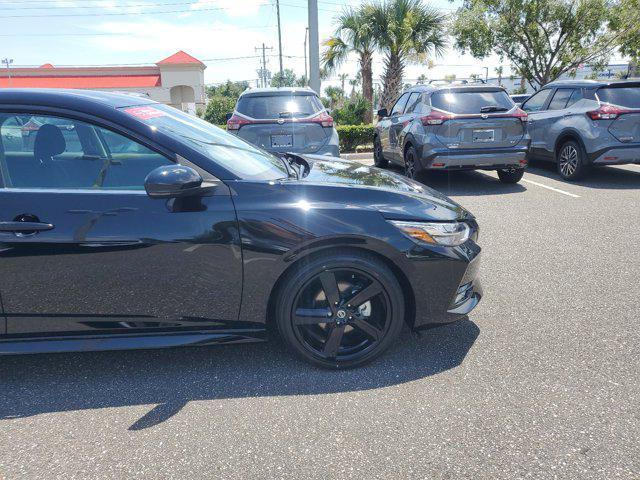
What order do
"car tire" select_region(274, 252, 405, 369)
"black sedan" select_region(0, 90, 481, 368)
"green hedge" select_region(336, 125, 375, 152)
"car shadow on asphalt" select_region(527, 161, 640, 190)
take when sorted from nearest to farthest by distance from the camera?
"black sedan" select_region(0, 90, 481, 368) → "car tire" select_region(274, 252, 405, 369) → "car shadow on asphalt" select_region(527, 161, 640, 190) → "green hedge" select_region(336, 125, 375, 152)

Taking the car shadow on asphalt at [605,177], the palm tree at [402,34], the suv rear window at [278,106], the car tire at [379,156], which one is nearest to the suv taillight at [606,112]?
the car shadow on asphalt at [605,177]

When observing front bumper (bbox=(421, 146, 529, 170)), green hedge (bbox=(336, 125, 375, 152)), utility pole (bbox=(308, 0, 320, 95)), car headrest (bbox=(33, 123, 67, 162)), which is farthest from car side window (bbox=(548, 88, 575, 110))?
car headrest (bbox=(33, 123, 67, 162))

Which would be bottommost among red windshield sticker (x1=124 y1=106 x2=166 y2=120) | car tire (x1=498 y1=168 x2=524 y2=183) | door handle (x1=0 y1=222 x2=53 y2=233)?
car tire (x1=498 y1=168 x2=524 y2=183)

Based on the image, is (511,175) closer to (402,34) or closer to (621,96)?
(621,96)

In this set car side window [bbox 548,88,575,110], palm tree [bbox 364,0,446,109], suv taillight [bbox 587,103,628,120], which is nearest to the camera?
suv taillight [bbox 587,103,628,120]

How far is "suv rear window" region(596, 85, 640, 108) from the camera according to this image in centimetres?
793

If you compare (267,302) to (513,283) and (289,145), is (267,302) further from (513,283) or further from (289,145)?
(289,145)

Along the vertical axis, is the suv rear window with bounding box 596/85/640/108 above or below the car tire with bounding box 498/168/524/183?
above

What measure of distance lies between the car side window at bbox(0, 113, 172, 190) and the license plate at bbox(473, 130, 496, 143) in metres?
6.02

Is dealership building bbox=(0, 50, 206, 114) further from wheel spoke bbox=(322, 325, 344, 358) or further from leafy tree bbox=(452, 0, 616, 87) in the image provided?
wheel spoke bbox=(322, 325, 344, 358)

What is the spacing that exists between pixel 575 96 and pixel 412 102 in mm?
2842

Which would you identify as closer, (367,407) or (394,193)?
(367,407)

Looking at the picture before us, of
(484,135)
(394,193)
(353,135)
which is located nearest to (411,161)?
(484,135)

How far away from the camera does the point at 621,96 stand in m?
7.99
